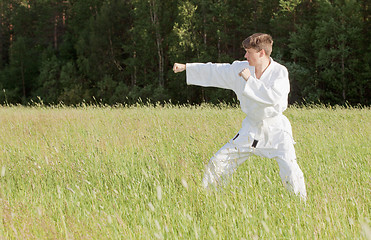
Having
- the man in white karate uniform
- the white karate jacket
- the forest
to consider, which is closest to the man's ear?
the man in white karate uniform

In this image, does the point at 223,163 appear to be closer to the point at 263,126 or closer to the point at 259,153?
the point at 259,153

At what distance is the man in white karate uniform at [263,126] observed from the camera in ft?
11.5

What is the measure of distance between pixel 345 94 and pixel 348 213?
23368 millimetres

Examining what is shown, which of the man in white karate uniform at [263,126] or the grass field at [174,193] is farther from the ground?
the man in white karate uniform at [263,126]

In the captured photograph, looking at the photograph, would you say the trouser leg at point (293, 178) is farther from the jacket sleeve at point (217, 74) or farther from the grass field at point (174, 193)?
the jacket sleeve at point (217, 74)

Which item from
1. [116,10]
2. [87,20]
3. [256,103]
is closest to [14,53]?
[87,20]

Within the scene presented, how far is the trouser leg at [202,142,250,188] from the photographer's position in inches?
144

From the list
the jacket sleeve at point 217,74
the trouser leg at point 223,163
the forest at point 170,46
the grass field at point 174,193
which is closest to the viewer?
the grass field at point 174,193

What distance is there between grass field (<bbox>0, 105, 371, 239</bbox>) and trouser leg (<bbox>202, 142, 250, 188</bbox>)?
119mm

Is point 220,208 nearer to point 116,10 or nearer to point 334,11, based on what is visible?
point 334,11

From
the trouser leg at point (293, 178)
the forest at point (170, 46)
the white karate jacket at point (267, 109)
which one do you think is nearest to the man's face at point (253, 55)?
the white karate jacket at point (267, 109)

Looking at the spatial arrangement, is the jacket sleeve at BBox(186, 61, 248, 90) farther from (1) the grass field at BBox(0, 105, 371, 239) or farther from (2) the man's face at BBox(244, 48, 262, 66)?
(1) the grass field at BBox(0, 105, 371, 239)

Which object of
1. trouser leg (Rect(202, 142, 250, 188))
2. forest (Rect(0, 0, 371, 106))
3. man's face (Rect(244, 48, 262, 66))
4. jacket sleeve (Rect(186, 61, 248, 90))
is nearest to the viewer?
trouser leg (Rect(202, 142, 250, 188))

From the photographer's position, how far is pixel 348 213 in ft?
10.0
